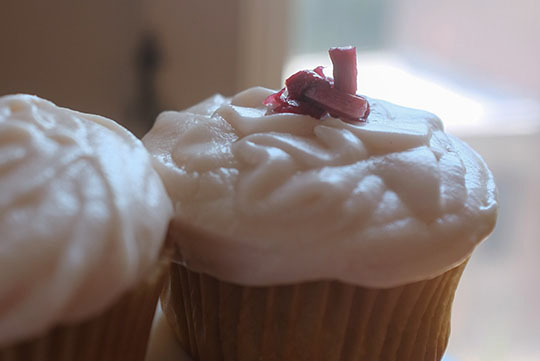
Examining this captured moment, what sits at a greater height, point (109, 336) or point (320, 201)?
point (320, 201)

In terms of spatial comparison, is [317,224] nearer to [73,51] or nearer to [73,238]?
[73,238]

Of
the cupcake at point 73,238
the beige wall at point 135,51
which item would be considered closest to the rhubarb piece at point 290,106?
the cupcake at point 73,238

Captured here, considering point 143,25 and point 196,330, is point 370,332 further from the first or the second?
point 143,25

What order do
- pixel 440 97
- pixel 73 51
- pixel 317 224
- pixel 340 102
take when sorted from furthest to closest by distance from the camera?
pixel 440 97
pixel 73 51
pixel 340 102
pixel 317 224

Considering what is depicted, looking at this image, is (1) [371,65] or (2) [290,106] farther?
(1) [371,65]

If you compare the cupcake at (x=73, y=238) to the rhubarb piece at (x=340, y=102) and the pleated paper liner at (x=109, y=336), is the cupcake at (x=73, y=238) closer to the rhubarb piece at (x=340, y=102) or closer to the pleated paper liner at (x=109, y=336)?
the pleated paper liner at (x=109, y=336)

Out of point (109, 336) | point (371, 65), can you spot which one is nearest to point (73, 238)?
point (109, 336)

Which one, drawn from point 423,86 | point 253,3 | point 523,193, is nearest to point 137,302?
point 253,3
